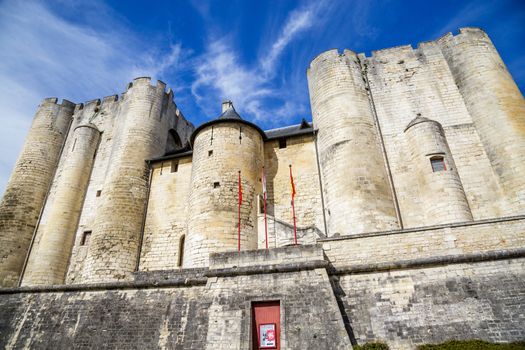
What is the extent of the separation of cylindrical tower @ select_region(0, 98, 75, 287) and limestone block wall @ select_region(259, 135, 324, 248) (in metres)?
12.2

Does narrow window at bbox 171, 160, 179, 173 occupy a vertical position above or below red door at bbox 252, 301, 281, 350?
above

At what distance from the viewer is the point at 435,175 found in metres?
12.0

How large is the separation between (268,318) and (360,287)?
7.67 feet

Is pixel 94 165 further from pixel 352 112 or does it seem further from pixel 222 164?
pixel 352 112

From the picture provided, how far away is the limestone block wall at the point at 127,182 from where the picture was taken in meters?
14.4

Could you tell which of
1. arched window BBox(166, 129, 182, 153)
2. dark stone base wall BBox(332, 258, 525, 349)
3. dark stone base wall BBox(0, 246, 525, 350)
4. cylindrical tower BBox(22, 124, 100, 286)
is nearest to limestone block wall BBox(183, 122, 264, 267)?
dark stone base wall BBox(0, 246, 525, 350)

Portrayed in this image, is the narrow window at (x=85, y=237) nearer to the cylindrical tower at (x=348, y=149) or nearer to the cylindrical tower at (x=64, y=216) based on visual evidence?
the cylindrical tower at (x=64, y=216)

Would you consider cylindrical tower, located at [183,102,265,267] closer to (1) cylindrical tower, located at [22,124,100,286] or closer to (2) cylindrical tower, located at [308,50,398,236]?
(2) cylindrical tower, located at [308,50,398,236]

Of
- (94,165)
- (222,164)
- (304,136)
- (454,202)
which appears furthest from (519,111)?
(94,165)

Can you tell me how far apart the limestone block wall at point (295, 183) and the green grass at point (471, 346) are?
6.01m

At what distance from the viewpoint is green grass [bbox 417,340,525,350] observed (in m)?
6.57

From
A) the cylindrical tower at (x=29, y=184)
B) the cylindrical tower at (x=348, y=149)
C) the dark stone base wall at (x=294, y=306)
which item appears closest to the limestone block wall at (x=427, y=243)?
the dark stone base wall at (x=294, y=306)

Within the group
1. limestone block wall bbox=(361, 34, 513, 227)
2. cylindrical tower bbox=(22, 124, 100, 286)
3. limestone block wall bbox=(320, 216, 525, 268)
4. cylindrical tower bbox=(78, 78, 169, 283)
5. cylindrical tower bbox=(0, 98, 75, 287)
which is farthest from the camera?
cylindrical tower bbox=(0, 98, 75, 287)

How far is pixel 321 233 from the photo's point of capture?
40.9 ft
